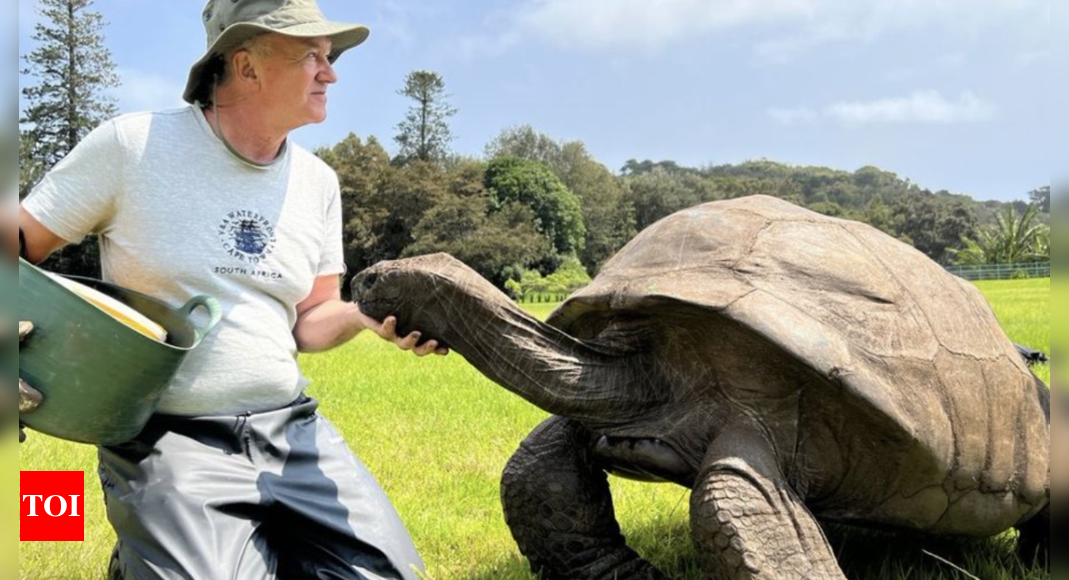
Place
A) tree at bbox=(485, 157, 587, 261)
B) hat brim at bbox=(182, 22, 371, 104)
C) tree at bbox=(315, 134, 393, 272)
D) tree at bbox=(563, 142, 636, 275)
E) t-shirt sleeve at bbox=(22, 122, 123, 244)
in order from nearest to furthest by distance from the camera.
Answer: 1. t-shirt sleeve at bbox=(22, 122, 123, 244)
2. hat brim at bbox=(182, 22, 371, 104)
3. tree at bbox=(315, 134, 393, 272)
4. tree at bbox=(485, 157, 587, 261)
5. tree at bbox=(563, 142, 636, 275)

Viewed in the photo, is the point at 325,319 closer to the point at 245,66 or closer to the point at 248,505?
the point at 248,505

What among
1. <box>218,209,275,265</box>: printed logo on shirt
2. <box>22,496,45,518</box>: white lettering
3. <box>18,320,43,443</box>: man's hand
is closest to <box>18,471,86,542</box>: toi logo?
<box>22,496,45,518</box>: white lettering

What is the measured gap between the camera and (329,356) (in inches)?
458

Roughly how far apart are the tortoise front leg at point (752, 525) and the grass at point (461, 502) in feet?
2.72

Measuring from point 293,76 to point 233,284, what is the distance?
715mm

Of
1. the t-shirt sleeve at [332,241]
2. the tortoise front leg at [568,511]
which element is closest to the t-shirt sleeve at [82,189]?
the t-shirt sleeve at [332,241]

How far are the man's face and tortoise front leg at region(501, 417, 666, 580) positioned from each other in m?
1.38

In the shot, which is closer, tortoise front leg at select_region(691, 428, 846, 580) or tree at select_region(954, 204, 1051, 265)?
tortoise front leg at select_region(691, 428, 846, 580)

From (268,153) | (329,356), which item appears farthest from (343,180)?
(268,153)

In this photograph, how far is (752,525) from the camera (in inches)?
85.2

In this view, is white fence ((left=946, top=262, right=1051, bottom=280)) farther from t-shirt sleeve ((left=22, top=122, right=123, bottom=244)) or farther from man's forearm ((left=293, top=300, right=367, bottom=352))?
t-shirt sleeve ((left=22, top=122, right=123, bottom=244))

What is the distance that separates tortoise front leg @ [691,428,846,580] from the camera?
215cm

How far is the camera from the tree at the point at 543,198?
56219 mm

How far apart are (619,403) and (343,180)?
46.2 meters
